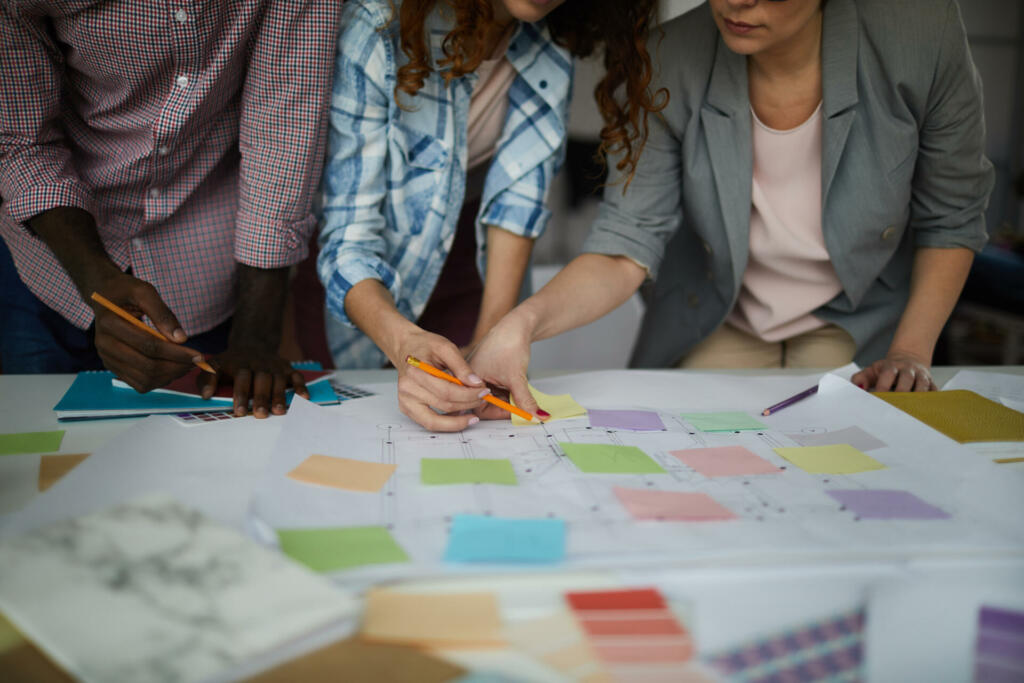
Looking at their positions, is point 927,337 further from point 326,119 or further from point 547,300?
point 326,119

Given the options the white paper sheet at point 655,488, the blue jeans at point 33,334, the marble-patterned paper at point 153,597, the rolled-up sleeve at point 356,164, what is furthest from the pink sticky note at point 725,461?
the blue jeans at point 33,334

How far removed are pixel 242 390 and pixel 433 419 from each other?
26cm

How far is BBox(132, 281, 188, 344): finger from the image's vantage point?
0.97 m

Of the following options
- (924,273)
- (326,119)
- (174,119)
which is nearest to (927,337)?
(924,273)

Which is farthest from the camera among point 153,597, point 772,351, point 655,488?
point 772,351

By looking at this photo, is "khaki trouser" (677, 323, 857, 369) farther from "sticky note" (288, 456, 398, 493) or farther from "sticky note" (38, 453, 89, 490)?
"sticky note" (38, 453, 89, 490)

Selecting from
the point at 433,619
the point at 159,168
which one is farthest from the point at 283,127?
the point at 433,619

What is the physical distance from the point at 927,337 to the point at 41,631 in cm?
129

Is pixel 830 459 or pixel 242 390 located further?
pixel 242 390

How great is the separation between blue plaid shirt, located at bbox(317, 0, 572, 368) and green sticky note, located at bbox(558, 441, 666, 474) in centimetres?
45

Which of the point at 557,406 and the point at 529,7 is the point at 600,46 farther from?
the point at 557,406

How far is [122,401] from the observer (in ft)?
3.27

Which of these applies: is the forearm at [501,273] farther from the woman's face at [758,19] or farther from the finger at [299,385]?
the woman's face at [758,19]

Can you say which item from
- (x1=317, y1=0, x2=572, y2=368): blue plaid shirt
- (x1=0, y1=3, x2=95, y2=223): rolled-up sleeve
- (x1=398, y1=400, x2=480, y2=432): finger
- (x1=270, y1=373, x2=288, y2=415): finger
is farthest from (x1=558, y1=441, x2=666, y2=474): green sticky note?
(x1=0, y1=3, x2=95, y2=223): rolled-up sleeve
